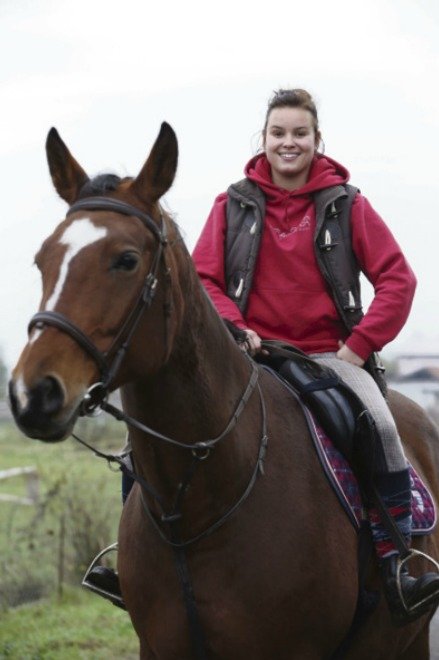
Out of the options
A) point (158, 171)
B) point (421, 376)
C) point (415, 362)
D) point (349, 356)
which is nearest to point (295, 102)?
point (349, 356)

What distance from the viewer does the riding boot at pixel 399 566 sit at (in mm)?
Answer: 5383

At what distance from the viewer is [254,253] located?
228 inches

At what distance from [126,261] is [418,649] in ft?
11.2

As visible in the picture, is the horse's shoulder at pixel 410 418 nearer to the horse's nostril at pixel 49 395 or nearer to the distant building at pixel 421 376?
the horse's nostril at pixel 49 395

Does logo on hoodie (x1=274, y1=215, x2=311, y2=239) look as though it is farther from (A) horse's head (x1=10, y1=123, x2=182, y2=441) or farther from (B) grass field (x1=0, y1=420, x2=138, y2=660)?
(B) grass field (x1=0, y1=420, x2=138, y2=660)

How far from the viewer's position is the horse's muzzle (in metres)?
3.94

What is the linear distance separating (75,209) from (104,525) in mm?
7062

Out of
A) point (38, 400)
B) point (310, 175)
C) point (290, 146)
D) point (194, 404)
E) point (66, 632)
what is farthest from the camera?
point (66, 632)

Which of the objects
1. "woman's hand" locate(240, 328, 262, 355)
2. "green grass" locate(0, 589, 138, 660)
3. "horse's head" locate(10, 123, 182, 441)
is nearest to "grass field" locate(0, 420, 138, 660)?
"green grass" locate(0, 589, 138, 660)

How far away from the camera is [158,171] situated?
4590 millimetres

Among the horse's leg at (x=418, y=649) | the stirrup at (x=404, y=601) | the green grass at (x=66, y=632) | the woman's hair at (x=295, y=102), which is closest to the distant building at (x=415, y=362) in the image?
the green grass at (x=66, y=632)

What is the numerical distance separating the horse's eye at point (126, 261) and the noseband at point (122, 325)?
0.09 metres

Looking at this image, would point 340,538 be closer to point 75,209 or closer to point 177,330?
point 177,330

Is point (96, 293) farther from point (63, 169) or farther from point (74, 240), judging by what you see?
point (63, 169)
